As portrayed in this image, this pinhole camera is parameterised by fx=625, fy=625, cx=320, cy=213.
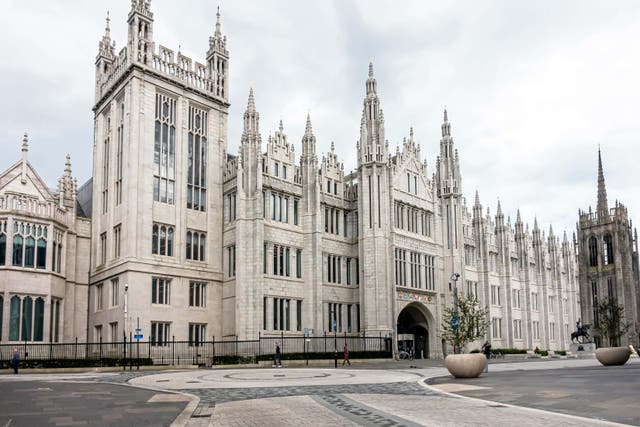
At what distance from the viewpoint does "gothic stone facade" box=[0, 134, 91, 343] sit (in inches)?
1694

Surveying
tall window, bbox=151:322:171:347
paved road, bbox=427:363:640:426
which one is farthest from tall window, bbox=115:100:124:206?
paved road, bbox=427:363:640:426

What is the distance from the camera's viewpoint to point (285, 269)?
4984 cm

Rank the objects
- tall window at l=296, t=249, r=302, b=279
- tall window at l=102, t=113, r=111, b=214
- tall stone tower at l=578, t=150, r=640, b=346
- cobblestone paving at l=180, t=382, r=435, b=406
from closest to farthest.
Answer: cobblestone paving at l=180, t=382, r=435, b=406 → tall window at l=102, t=113, r=111, b=214 → tall window at l=296, t=249, r=302, b=279 → tall stone tower at l=578, t=150, r=640, b=346

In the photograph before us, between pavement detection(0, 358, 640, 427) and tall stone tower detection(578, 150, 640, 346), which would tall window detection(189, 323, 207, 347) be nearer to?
pavement detection(0, 358, 640, 427)

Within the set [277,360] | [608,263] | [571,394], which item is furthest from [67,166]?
[608,263]

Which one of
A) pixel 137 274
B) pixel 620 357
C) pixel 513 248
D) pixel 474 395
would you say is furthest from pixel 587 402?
pixel 513 248

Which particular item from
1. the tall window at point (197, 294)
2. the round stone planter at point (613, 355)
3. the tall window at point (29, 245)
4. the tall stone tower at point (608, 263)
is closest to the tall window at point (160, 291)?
the tall window at point (197, 294)

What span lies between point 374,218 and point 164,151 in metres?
18.2

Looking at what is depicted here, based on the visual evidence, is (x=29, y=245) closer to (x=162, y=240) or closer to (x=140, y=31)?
(x=162, y=240)

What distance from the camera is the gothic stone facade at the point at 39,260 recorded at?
4303 centimetres

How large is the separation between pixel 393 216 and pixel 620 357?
26.7 meters

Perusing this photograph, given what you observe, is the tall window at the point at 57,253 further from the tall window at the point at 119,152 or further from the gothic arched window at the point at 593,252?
the gothic arched window at the point at 593,252

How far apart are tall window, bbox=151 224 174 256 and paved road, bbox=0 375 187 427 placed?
25197 millimetres

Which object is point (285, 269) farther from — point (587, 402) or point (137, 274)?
point (587, 402)
